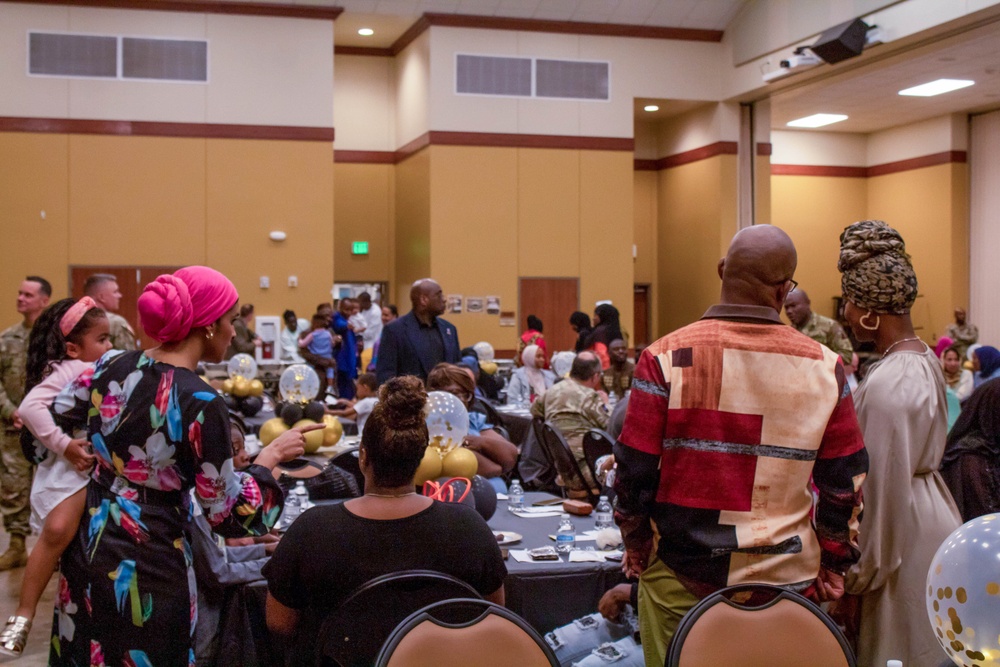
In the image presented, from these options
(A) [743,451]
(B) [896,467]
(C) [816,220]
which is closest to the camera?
(A) [743,451]

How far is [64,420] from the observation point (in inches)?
104

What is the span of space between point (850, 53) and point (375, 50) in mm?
7838

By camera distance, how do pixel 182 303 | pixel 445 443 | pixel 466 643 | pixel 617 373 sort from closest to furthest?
pixel 466 643, pixel 182 303, pixel 445 443, pixel 617 373

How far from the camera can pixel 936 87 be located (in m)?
16.0

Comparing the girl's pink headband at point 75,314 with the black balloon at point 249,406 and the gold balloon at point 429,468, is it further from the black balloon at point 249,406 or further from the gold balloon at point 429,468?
the black balloon at point 249,406

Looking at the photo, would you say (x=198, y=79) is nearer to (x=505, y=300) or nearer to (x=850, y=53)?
(x=505, y=300)

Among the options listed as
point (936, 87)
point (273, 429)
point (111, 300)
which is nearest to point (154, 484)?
point (273, 429)

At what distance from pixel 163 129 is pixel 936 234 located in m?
13.4

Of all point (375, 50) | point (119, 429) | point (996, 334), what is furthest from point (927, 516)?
point (996, 334)

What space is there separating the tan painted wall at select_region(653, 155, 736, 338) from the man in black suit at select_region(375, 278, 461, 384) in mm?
10242

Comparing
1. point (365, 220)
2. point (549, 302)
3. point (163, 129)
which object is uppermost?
point (163, 129)

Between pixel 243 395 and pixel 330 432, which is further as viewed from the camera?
pixel 243 395

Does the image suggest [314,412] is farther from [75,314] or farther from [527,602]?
[527,602]

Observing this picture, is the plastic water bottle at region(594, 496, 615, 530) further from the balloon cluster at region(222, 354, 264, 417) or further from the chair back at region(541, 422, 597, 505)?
the balloon cluster at region(222, 354, 264, 417)
